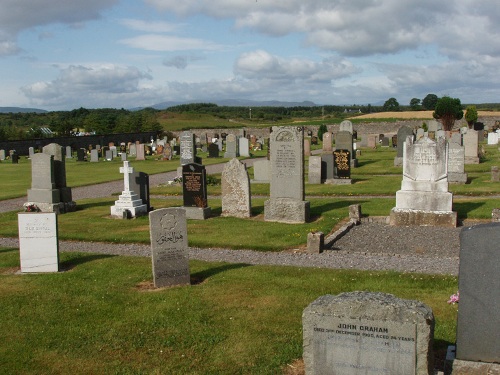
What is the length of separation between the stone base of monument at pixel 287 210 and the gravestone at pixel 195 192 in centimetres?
205

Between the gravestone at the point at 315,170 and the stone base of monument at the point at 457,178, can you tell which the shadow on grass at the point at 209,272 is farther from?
the stone base of monument at the point at 457,178

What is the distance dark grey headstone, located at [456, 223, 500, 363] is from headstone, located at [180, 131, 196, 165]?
23.8m

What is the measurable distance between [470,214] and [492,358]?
10821 mm

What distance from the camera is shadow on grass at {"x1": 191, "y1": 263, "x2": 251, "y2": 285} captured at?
10.1m

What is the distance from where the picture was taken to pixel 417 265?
10859mm

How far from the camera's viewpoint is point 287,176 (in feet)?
51.8

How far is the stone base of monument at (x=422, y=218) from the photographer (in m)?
14.7

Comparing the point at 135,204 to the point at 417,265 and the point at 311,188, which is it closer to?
the point at 311,188

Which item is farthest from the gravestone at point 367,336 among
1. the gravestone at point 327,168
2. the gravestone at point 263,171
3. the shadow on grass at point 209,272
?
the gravestone at point 263,171

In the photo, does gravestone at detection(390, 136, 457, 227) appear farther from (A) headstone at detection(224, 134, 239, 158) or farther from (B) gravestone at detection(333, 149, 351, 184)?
(A) headstone at detection(224, 134, 239, 158)

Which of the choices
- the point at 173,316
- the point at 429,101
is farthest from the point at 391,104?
the point at 173,316

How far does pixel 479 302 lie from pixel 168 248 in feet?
18.7

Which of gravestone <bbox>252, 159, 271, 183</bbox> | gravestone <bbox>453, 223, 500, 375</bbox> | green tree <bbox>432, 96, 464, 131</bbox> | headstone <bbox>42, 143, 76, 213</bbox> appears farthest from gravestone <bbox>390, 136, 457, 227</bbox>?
green tree <bbox>432, 96, 464, 131</bbox>

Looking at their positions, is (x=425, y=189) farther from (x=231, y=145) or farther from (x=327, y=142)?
(x=231, y=145)
